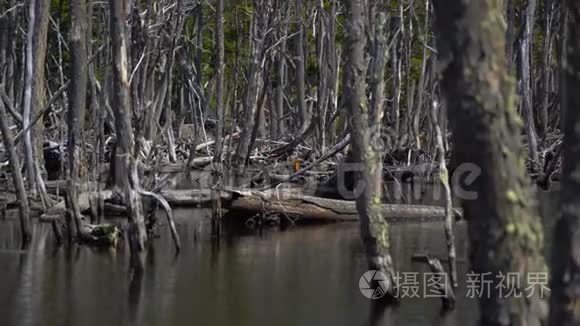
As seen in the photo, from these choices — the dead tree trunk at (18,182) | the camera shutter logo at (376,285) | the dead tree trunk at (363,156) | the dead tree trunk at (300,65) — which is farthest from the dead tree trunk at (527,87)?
the dead tree trunk at (363,156)

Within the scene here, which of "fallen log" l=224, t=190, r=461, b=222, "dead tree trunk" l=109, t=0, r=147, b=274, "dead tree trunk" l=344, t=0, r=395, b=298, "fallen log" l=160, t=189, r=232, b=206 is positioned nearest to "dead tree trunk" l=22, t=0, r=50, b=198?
"fallen log" l=160, t=189, r=232, b=206

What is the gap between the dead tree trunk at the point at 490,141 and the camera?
4.80 meters

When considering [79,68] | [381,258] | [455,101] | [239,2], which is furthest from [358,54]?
[239,2]

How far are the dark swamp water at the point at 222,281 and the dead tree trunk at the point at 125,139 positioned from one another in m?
0.47

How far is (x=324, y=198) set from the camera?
18016mm

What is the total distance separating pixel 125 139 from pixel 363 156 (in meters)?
3.72

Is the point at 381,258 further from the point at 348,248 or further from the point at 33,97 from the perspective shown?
the point at 33,97

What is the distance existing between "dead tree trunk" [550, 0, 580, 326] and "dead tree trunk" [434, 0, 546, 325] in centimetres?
28

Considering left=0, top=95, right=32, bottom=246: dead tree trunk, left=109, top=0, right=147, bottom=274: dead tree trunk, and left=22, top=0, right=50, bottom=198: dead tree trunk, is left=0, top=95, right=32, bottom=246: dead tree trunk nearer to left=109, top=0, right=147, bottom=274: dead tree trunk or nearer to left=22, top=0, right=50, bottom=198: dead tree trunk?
left=22, top=0, right=50, bottom=198: dead tree trunk

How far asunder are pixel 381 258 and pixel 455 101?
19.3 ft

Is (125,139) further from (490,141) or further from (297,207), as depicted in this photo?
(490,141)

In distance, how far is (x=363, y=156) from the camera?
10734 millimetres

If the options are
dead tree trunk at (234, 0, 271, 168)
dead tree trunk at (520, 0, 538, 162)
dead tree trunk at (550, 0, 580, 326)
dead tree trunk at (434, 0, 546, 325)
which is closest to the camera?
dead tree trunk at (550, 0, 580, 326)

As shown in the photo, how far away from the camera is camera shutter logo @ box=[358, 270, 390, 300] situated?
35.8ft
